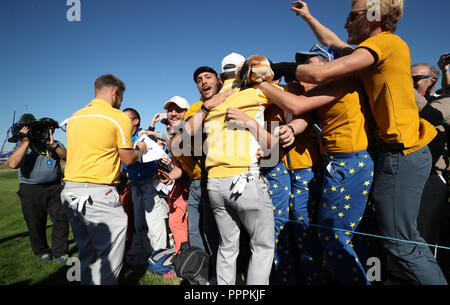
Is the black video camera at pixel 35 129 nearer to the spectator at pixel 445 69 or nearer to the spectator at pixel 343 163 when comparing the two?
the spectator at pixel 343 163

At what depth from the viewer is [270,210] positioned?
1.99m

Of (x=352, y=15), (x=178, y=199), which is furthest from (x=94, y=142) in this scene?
(x=352, y=15)

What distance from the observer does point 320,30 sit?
223 centimetres

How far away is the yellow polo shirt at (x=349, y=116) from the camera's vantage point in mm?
1775

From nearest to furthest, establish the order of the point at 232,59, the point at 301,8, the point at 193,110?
the point at 301,8, the point at 232,59, the point at 193,110

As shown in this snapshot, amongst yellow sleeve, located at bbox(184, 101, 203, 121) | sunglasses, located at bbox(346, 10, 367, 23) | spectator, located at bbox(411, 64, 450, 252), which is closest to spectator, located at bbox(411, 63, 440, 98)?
spectator, located at bbox(411, 64, 450, 252)

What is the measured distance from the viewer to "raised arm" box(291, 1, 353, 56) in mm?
2107

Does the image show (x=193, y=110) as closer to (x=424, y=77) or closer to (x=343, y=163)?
(x=343, y=163)

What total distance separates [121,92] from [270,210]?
2.40m

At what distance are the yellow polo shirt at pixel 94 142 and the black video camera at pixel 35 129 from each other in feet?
6.50

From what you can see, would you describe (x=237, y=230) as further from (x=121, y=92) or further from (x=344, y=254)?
(x=121, y=92)

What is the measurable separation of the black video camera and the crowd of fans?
2003mm

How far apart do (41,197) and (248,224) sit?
4.53 meters

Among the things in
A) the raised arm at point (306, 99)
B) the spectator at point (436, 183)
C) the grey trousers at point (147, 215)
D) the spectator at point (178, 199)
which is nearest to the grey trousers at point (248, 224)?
the raised arm at point (306, 99)
